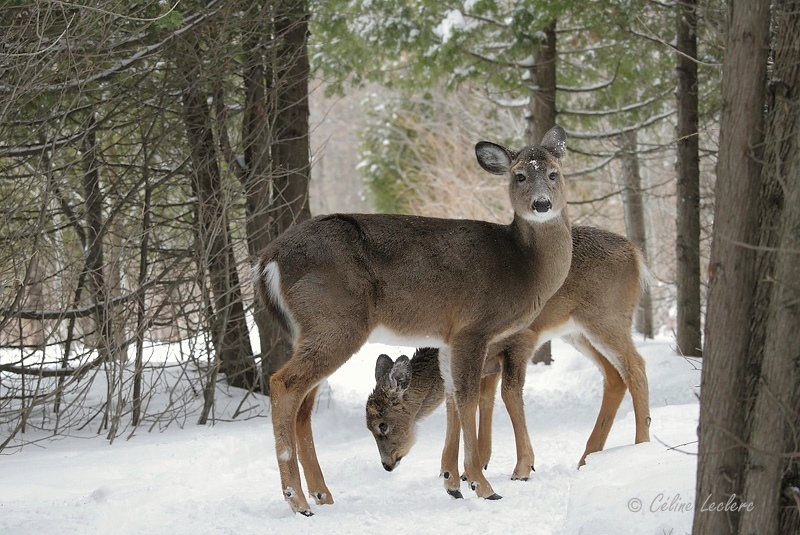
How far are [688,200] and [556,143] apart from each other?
167 inches

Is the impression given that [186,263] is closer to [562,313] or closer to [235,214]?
[235,214]

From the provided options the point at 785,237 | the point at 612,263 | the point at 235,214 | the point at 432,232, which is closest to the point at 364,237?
the point at 432,232

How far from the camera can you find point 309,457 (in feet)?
22.7

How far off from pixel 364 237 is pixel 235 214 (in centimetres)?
477

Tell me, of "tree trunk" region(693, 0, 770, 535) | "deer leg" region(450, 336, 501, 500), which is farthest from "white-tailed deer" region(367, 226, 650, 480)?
"tree trunk" region(693, 0, 770, 535)

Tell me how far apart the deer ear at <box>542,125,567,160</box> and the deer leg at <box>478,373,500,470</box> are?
6.63 ft

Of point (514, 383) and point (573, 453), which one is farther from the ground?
point (514, 383)

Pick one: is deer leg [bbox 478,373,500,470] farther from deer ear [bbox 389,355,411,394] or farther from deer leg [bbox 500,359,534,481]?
deer ear [bbox 389,355,411,394]

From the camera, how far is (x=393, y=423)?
802 centimetres

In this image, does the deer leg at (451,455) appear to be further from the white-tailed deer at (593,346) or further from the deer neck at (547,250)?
the deer neck at (547,250)

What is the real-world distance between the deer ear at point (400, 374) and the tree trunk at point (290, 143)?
252 centimetres

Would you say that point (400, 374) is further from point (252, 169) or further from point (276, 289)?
point (252, 169)

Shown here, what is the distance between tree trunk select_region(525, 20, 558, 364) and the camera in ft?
40.8

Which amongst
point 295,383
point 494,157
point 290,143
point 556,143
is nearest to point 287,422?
point 295,383
